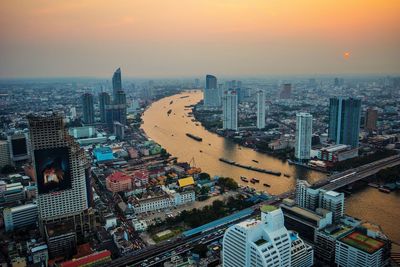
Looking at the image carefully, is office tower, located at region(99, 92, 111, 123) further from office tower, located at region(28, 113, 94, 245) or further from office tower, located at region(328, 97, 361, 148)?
office tower, located at region(28, 113, 94, 245)

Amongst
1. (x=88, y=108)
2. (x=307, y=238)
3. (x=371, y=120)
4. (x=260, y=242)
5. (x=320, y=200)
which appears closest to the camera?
(x=260, y=242)

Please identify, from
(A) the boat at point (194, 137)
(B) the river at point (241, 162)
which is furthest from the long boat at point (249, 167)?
(A) the boat at point (194, 137)

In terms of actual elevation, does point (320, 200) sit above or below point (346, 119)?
below

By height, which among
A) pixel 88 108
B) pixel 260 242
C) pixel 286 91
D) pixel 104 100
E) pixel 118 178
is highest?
pixel 104 100

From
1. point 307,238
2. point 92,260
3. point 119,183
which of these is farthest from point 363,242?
point 119,183

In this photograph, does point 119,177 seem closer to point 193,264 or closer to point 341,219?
point 193,264

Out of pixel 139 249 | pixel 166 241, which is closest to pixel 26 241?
pixel 139 249

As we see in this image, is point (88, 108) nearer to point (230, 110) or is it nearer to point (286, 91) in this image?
point (230, 110)
